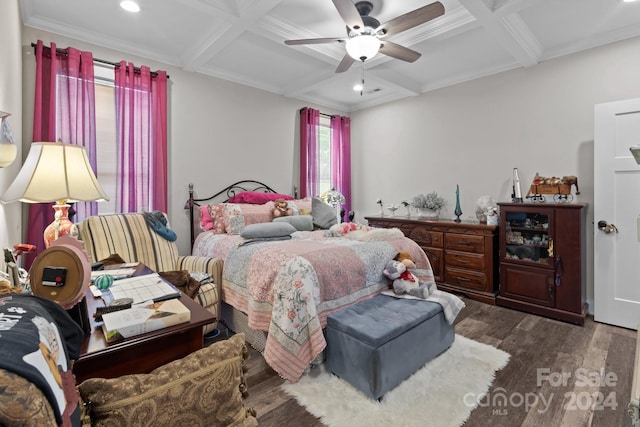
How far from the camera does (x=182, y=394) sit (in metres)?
0.88

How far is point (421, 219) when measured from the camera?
14.5 ft

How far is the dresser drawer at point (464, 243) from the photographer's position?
3.74m

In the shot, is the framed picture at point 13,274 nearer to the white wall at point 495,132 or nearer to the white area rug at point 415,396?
the white area rug at point 415,396

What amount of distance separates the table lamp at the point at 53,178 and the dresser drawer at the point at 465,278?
370cm

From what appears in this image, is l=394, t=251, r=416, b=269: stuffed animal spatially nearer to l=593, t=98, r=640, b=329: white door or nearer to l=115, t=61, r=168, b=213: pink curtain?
l=593, t=98, r=640, b=329: white door

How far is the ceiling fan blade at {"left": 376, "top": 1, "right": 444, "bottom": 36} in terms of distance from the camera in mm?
2092

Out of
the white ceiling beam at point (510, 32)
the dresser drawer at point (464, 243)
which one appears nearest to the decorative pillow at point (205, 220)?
the dresser drawer at point (464, 243)

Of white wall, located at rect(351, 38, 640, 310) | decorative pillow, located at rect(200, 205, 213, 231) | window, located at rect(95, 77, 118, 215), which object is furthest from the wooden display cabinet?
window, located at rect(95, 77, 118, 215)

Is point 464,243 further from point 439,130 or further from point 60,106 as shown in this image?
point 60,106

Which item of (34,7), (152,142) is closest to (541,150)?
(152,142)

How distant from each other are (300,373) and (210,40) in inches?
120

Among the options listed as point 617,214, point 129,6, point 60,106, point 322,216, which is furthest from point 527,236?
point 60,106

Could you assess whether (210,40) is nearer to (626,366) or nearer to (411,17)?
(411,17)

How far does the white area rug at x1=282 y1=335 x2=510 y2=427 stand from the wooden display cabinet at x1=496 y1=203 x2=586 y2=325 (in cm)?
125
